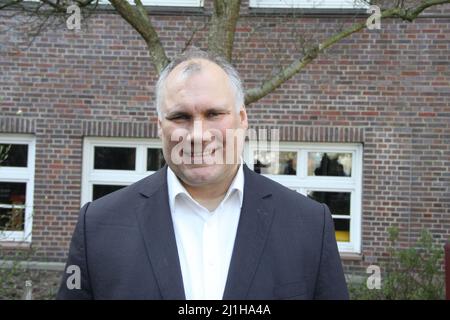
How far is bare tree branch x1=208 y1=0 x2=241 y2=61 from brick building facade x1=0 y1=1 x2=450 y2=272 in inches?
126

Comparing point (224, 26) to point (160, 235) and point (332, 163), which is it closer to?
point (160, 235)

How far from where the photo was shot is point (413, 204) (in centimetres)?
773

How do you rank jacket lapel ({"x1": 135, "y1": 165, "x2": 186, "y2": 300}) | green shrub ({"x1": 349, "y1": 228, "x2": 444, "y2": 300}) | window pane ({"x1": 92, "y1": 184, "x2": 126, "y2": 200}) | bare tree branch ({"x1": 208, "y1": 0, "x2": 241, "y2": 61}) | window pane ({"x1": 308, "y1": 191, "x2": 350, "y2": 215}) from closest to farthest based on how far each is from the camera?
jacket lapel ({"x1": 135, "y1": 165, "x2": 186, "y2": 300}) → bare tree branch ({"x1": 208, "y1": 0, "x2": 241, "y2": 61}) → green shrub ({"x1": 349, "y1": 228, "x2": 444, "y2": 300}) → window pane ({"x1": 308, "y1": 191, "x2": 350, "y2": 215}) → window pane ({"x1": 92, "y1": 184, "x2": 126, "y2": 200})

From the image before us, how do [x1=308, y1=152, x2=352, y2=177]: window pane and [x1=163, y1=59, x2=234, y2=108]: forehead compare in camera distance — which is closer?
[x1=163, y1=59, x2=234, y2=108]: forehead

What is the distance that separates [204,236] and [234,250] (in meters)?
0.12

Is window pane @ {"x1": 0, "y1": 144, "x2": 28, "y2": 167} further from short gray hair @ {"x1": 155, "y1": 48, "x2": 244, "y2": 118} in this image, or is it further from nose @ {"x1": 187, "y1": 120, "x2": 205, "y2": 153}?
nose @ {"x1": 187, "y1": 120, "x2": 205, "y2": 153}

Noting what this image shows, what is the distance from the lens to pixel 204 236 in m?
2.00

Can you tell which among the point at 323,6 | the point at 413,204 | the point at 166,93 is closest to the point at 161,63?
the point at 166,93

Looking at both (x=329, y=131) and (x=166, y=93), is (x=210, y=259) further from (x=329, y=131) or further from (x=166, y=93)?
(x=329, y=131)

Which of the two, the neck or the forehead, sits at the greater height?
the forehead

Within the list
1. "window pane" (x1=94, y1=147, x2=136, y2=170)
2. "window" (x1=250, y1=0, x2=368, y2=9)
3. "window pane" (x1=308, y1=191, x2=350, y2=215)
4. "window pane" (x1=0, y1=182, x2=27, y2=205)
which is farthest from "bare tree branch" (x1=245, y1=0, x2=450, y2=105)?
"window pane" (x1=0, y1=182, x2=27, y2=205)

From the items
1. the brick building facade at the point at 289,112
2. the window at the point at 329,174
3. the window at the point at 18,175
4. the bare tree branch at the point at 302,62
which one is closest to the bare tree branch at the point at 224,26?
the bare tree branch at the point at 302,62

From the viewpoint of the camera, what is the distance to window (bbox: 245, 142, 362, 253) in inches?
312
